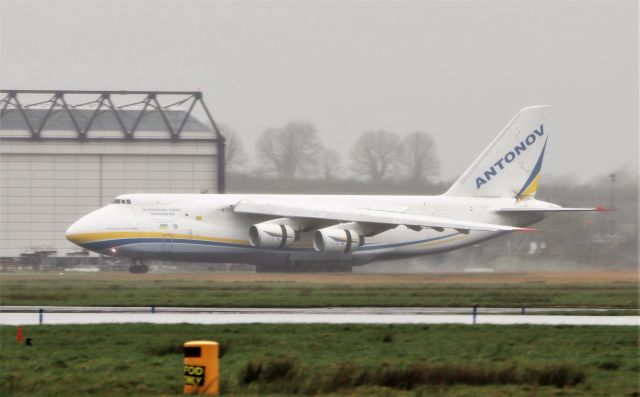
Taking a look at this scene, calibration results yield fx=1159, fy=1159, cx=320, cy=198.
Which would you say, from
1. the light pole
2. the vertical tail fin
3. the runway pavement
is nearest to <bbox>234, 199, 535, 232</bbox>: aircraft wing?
the vertical tail fin

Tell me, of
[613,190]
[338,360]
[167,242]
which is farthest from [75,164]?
[338,360]

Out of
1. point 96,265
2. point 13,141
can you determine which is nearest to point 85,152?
point 13,141

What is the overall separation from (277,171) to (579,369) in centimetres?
4189

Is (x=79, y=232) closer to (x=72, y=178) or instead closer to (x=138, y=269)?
(x=138, y=269)

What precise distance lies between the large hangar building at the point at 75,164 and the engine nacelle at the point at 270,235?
387 inches

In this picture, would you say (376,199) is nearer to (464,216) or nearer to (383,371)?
(464,216)

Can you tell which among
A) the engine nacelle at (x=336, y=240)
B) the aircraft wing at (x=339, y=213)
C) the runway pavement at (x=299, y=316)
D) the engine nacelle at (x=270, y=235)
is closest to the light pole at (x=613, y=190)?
the aircraft wing at (x=339, y=213)

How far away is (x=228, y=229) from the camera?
4706cm

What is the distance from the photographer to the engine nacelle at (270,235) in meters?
46.4

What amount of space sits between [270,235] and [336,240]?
2.68 m

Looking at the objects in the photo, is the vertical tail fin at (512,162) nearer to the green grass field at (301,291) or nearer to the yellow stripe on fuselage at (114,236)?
the green grass field at (301,291)

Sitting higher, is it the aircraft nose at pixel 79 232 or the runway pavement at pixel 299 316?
the aircraft nose at pixel 79 232

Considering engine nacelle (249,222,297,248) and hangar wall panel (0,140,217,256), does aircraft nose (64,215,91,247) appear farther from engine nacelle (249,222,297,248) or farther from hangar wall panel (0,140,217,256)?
hangar wall panel (0,140,217,256)

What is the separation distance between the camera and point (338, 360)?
1752 cm
